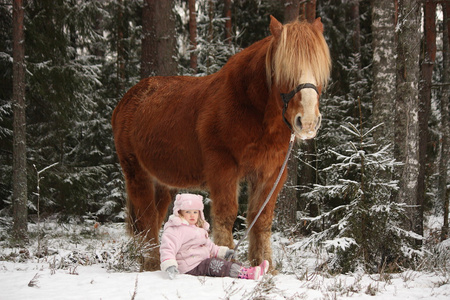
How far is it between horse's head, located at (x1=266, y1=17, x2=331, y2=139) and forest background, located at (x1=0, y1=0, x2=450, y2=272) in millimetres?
1423

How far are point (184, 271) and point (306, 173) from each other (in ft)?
34.7

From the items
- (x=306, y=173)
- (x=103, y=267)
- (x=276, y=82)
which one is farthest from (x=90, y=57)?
(x=276, y=82)

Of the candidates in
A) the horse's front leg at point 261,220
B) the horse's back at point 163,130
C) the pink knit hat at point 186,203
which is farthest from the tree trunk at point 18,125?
the pink knit hat at point 186,203

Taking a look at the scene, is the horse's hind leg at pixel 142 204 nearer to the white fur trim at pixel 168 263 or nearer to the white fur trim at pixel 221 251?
the white fur trim at pixel 221 251

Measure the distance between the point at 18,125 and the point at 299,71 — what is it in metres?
8.49

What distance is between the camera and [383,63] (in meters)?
6.91

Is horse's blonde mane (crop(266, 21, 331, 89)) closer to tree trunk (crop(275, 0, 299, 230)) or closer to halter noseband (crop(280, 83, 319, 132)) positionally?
halter noseband (crop(280, 83, 319, 132))

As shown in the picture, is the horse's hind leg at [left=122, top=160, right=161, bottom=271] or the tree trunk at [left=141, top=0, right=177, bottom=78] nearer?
the horse's hind leg at [left=122, top=160, right=161, bottom=271]

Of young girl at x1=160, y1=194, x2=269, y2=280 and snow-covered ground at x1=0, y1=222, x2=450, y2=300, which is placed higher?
young girl at x1=160, y1=194, x2=269, y2=280

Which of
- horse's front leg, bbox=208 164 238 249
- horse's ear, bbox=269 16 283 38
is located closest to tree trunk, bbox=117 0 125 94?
horse's front leg, bbox=208 164 238 249

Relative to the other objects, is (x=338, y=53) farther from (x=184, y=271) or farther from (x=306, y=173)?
(x=184, y=271)

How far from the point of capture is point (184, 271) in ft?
12.6

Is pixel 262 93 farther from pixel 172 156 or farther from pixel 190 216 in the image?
pixel 172 156

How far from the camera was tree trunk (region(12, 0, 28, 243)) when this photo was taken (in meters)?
10.1
